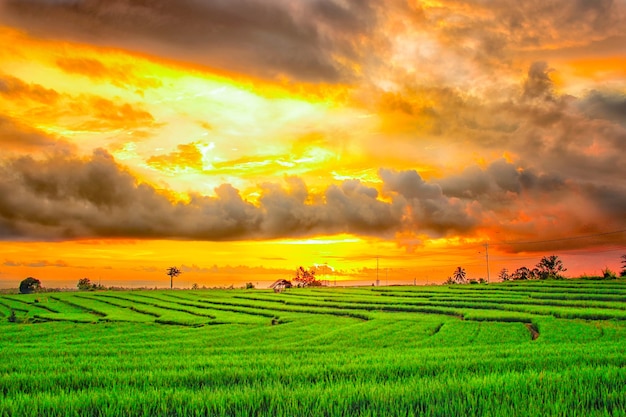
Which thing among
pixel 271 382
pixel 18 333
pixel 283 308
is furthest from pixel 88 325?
pixel 271 382

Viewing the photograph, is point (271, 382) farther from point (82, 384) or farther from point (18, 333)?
point (18, 333)

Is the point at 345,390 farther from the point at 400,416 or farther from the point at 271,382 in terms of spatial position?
the point at 271,382

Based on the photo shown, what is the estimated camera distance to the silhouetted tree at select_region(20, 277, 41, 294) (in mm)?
119287

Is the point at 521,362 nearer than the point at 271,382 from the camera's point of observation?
No

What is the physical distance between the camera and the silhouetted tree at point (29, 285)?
119287 millimetres

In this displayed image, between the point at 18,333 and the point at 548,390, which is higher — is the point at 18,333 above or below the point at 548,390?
below

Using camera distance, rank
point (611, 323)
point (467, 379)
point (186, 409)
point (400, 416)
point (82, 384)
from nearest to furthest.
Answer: point (400, 416) < point (186, 409) < point (467, 379) < point (82, 384) < point (611, 323)

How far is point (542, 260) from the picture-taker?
12462cm

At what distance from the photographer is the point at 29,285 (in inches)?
4766

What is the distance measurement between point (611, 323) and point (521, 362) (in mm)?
25709

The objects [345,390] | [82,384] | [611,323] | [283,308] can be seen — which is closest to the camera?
[345,390]

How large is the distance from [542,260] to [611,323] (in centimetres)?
9858

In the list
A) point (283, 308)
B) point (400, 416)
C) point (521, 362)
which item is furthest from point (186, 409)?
point (283, 308)

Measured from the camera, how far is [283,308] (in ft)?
185
